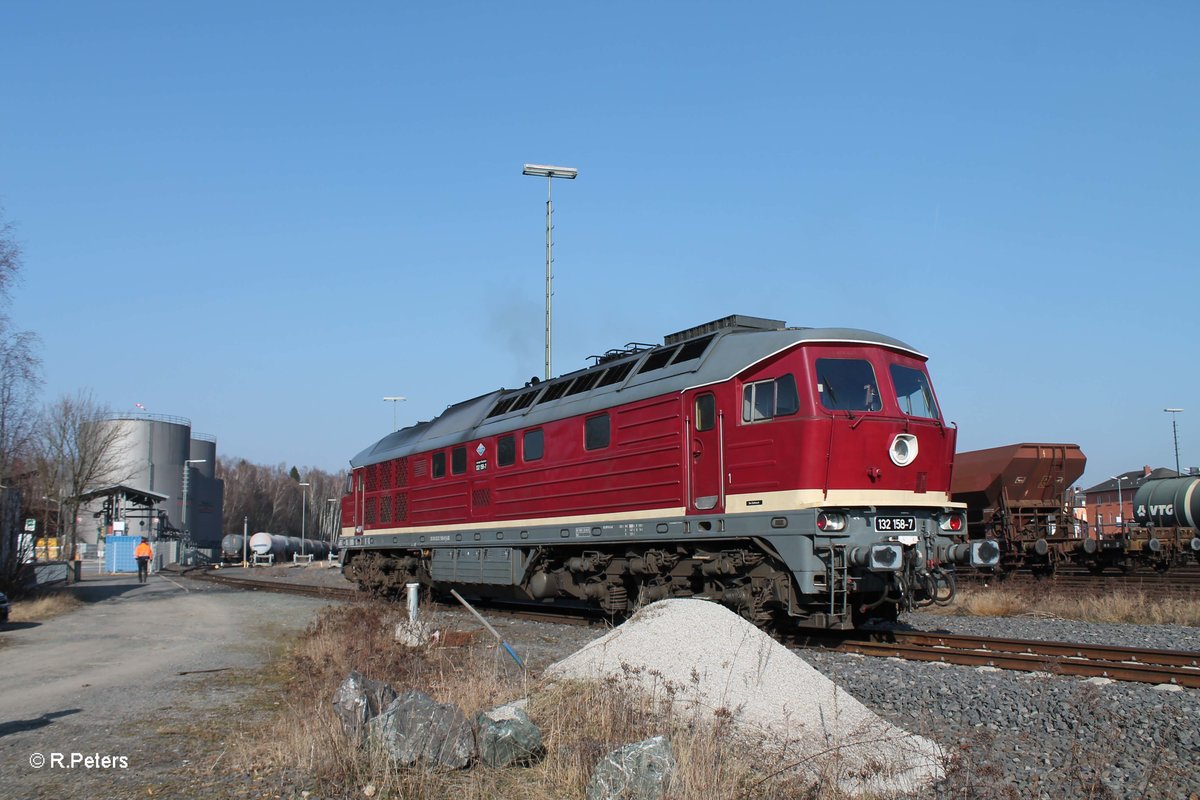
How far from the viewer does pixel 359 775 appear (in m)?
6.75

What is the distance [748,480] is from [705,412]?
1.27 metres

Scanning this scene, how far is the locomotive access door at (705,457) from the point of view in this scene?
13.0 metres

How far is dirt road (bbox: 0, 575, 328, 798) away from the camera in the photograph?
289 inches

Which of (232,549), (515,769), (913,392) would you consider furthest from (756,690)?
(232,549)

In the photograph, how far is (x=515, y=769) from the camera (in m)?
6.87

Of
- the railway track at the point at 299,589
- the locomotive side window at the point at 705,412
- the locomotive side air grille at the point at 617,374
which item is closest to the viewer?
the locomotive side window at the point at 705,412

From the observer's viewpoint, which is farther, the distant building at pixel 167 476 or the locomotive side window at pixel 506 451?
the distant building at pixel 167 476

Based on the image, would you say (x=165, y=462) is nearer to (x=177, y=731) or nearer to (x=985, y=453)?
(x=985, y=453)

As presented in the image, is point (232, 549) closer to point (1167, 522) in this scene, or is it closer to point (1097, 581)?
point (1167, 522)

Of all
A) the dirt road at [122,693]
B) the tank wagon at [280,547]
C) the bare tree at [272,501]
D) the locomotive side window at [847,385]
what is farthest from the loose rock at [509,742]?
the bare tree at [272,501]

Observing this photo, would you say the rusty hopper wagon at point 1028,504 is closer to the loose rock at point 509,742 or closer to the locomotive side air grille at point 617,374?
the locomotive side air grille at point 617,374

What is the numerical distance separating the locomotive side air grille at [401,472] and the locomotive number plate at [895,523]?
13932mm

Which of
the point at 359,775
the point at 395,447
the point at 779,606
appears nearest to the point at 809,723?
the point at 359,775

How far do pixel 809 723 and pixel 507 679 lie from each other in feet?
10.5
